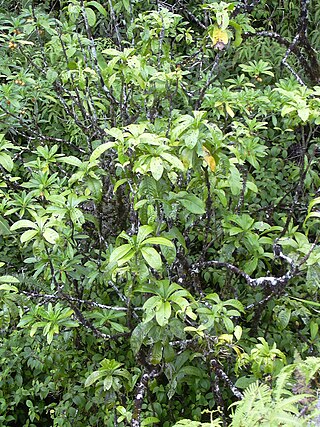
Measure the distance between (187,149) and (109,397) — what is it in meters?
1.09

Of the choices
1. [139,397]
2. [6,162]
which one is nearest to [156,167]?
[6,162]

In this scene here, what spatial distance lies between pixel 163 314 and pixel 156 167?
1.71 ft

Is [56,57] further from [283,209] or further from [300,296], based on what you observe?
[300,296]

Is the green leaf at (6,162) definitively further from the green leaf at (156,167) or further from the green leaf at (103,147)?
the green leaf at (156,167)

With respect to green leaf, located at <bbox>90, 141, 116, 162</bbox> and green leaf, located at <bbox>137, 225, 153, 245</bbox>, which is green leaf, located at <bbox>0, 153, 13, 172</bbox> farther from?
green leaf, located at <bbox>137, 225, 153, 245</bbox>

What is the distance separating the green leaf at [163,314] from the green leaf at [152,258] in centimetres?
18

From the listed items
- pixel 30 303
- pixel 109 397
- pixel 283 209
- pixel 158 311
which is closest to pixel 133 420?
pixel 109 397

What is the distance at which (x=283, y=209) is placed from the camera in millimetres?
3273

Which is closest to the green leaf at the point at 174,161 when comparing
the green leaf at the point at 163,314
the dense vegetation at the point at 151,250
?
the dense vegetation at the point at 151,250

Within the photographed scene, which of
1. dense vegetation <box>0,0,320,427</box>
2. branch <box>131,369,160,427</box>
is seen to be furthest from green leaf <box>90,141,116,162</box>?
branch <box>131,369,160,427</box>

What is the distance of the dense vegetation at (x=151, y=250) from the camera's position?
6.95 ft

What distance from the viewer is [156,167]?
6.35 feet

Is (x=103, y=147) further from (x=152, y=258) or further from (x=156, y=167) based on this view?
(x=152, y=258)

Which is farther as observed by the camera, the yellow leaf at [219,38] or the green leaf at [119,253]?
the yellow leaf at [219,38]
